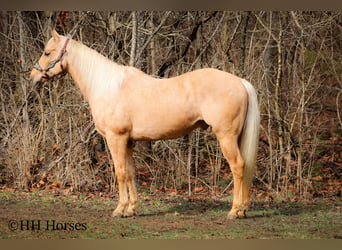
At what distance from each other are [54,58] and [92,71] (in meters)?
0.52

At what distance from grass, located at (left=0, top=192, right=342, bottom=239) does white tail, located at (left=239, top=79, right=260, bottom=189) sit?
1.94 feet

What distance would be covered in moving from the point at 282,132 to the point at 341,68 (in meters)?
2.17

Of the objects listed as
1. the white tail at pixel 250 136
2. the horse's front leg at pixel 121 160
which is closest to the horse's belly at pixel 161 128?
the horse's front leg at pixel 121 160

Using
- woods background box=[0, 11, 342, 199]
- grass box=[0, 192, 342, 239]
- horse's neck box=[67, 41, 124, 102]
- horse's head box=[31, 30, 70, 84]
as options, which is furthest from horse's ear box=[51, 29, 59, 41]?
grass box=[0, 192, 342, 239]

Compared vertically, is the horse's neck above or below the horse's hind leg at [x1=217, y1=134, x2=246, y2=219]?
above

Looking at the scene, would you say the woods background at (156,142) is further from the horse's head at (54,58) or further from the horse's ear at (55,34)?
the horse's ear at (55,34)

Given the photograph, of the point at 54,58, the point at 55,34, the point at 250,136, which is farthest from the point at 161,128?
the point at 55,34

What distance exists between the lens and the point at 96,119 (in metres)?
5.86

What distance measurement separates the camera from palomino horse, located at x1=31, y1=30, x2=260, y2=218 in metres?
5.59

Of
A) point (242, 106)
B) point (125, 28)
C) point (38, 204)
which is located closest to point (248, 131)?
point (242, 106)

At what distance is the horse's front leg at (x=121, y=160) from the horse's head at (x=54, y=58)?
1.09 m

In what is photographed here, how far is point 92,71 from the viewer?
236 inches

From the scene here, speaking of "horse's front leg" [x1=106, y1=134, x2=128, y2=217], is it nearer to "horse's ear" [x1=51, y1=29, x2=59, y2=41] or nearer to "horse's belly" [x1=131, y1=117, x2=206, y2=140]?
"horse's belly" [x1=131, y1=117, x2=206, y2=140]

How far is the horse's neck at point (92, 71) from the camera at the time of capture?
592 cm
